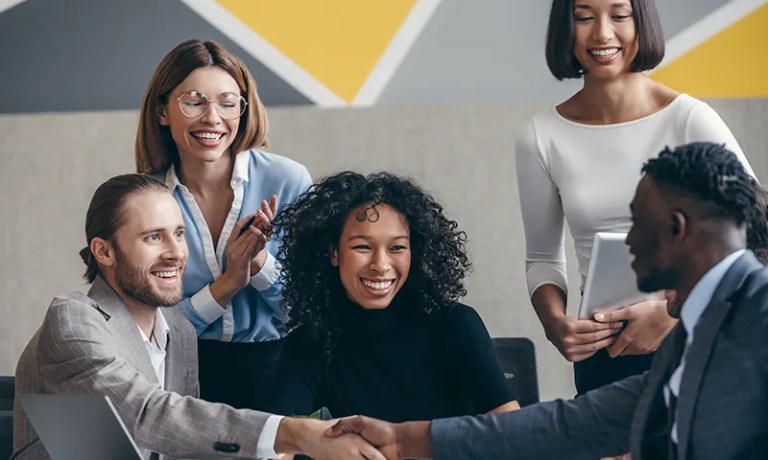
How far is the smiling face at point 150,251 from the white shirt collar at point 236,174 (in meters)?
0.24

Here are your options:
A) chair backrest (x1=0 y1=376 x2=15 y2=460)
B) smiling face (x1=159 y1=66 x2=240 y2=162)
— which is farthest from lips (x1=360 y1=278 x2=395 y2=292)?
chair backrest (x1=0 y1=376 x2=15 y2=460)

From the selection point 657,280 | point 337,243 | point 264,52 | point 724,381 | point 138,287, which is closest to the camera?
point 724,381

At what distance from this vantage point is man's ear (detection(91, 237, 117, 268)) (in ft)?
7.75

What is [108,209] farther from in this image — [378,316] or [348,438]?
[348,438]

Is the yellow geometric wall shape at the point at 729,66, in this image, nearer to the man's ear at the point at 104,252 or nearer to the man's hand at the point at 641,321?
the man's hand at the point at 641,321

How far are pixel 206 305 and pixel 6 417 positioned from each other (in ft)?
1.92

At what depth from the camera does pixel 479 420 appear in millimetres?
1976

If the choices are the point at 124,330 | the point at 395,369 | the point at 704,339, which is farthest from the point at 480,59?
the point at 704,339

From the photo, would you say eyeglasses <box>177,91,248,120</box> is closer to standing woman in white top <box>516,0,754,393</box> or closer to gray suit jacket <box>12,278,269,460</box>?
gray suit jacket <box>12,278,269,460</box>

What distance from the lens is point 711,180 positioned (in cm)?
157

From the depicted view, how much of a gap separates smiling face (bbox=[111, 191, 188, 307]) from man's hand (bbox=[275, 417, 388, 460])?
44 cm

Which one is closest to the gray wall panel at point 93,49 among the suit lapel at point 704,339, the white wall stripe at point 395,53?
the white wall stripe at point 395,53

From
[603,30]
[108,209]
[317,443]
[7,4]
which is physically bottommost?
[317,443]

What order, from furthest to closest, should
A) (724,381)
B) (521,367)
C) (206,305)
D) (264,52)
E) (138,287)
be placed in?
1. (264,52)
2. (521,367)
3. (206,305)
4. (138,287)
5. (724,381)
